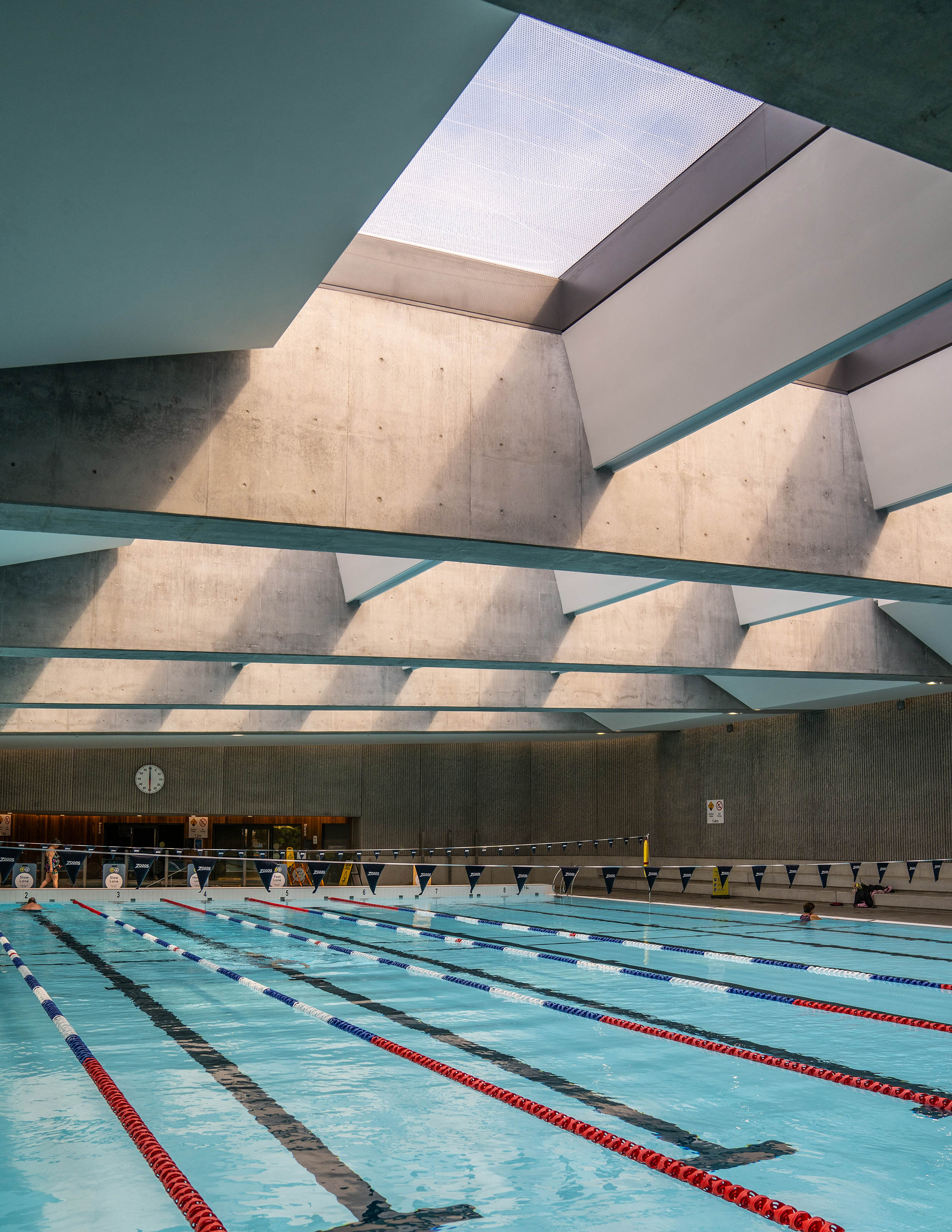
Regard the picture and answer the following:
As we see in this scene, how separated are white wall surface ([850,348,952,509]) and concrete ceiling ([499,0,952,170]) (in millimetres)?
5445

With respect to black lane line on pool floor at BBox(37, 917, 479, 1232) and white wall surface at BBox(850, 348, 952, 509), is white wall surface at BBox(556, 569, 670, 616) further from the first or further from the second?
black lane line on pool floor at BBox(37, 917, 479, 1232)

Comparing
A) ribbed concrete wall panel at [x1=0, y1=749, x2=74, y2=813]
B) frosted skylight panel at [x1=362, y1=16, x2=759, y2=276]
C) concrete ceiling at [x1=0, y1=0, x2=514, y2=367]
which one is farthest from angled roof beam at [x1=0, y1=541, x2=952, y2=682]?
ribbed concrete wall panel at [x1=0, y1=749, x2=74, y2=813]

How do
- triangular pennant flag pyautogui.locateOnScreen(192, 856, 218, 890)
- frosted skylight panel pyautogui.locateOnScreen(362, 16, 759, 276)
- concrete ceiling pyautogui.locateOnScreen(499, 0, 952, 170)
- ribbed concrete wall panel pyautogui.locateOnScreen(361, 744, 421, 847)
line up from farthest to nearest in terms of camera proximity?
ribbed concrete wall panel pyautogui.locateOnScreen(361, 744, 421, 847), triangular pennant flag pyautogui.locateOnScreen(192, 856, 218, 890), frosted skylight panel pyautogui.locateOnScreen(362, 16, 759, 276), concrete ceiling pyautogui.locateOnScreen(499, 0, 952, 170)

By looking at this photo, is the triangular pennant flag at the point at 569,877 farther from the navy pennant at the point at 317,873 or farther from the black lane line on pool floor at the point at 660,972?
the black lane line on pool floor at the point at 660,972

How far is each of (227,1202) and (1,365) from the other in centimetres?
424

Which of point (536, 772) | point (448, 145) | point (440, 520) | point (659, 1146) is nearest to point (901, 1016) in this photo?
point (659, 1146)

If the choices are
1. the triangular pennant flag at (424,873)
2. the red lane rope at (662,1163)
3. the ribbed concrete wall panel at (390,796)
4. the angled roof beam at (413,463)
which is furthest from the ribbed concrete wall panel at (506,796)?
the red lane rope at (662,1163)

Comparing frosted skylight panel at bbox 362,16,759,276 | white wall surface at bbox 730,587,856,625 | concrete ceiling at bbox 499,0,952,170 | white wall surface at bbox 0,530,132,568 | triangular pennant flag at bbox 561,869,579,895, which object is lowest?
triangular pennant flag at bbox 561,869,579,895

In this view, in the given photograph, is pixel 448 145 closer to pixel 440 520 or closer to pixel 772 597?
pixel 440 520

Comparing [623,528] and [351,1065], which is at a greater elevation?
[623,528]

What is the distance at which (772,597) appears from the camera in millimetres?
12266

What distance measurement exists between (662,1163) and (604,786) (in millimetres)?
20923

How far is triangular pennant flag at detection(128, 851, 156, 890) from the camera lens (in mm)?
19016

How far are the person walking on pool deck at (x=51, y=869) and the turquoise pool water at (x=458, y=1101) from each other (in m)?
9.87
